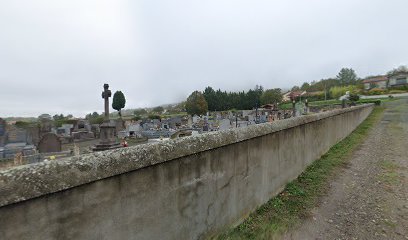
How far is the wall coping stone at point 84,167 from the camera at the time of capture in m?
1.47

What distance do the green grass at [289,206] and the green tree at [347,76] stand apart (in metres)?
128

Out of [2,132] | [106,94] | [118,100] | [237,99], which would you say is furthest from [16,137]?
[237,99]

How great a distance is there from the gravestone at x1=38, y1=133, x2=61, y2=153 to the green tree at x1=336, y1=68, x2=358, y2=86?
127 meters

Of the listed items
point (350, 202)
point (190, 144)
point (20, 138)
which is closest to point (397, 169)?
point (350, 202)

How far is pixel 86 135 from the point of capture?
917 inches

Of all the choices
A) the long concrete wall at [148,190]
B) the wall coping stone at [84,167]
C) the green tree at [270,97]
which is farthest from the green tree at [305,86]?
the wall coping stone at [84,167]

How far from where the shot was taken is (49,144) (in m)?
13.6

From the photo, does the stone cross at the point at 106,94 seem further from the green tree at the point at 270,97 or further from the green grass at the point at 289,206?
the green tree at the point at 270,97

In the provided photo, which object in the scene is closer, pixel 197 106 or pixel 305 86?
pixel 197 106

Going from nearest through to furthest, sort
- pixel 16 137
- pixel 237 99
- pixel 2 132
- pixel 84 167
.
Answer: pixel 84 167 < pixel 16 137 < pixel 2 132 < pixel 237 99

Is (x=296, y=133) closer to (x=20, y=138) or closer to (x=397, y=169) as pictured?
(x=397, y=169)

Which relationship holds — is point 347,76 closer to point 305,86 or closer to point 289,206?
point 305,86

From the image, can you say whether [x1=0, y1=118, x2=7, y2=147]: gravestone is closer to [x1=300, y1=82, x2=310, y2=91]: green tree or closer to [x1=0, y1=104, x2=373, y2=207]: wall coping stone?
[x1=0, y1=104, x2=373, y2=207]: wall coping stone

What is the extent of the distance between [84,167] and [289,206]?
348 cm
